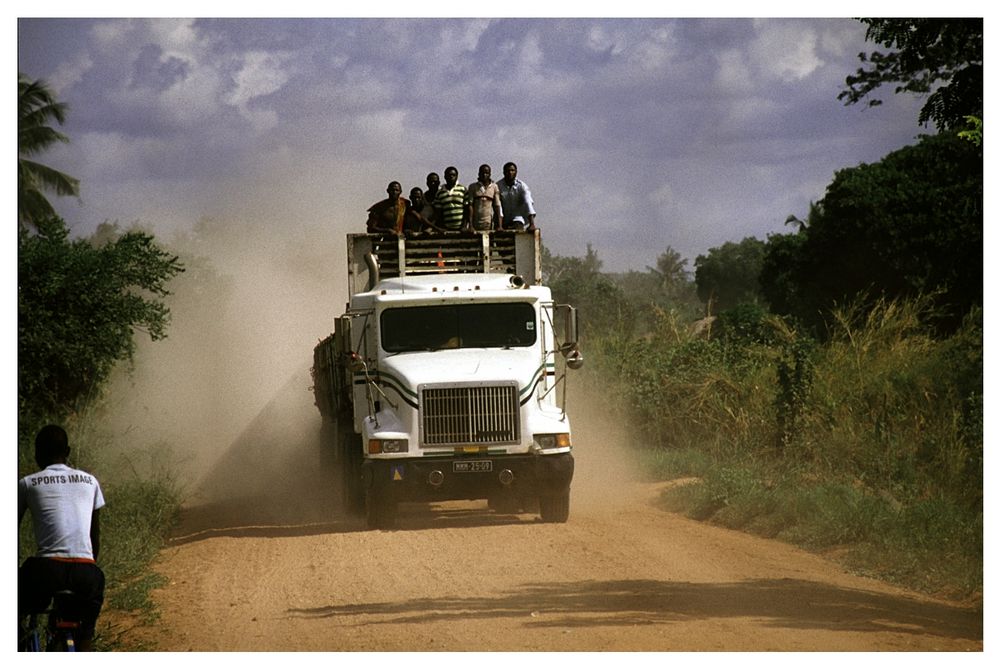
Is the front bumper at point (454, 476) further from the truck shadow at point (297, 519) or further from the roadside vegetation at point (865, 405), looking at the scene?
the roadside vegetation at point (865, 405)

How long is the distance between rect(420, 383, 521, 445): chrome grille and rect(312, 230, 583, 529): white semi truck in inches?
0.4

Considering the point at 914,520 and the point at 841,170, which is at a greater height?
the point at 841,170

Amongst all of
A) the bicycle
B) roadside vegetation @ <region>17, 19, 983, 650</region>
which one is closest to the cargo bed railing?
roadside vegetation @ <region>17, 19, 983, 650</region>

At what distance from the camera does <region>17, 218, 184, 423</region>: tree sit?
822 inches

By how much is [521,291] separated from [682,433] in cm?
810

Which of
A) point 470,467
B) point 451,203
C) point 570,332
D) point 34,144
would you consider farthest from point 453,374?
point 34,144

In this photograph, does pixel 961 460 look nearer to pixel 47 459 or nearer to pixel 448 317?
pixel 448 317

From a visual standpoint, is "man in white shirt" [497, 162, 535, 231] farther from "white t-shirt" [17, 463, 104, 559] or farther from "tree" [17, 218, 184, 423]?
"white t-shirt" [17, 463, 104, 559]

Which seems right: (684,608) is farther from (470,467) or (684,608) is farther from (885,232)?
(885,232)

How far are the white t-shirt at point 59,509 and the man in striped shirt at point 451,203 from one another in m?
9.20

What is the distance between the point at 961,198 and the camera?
31.6 meters

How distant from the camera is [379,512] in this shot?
51.7 ft
